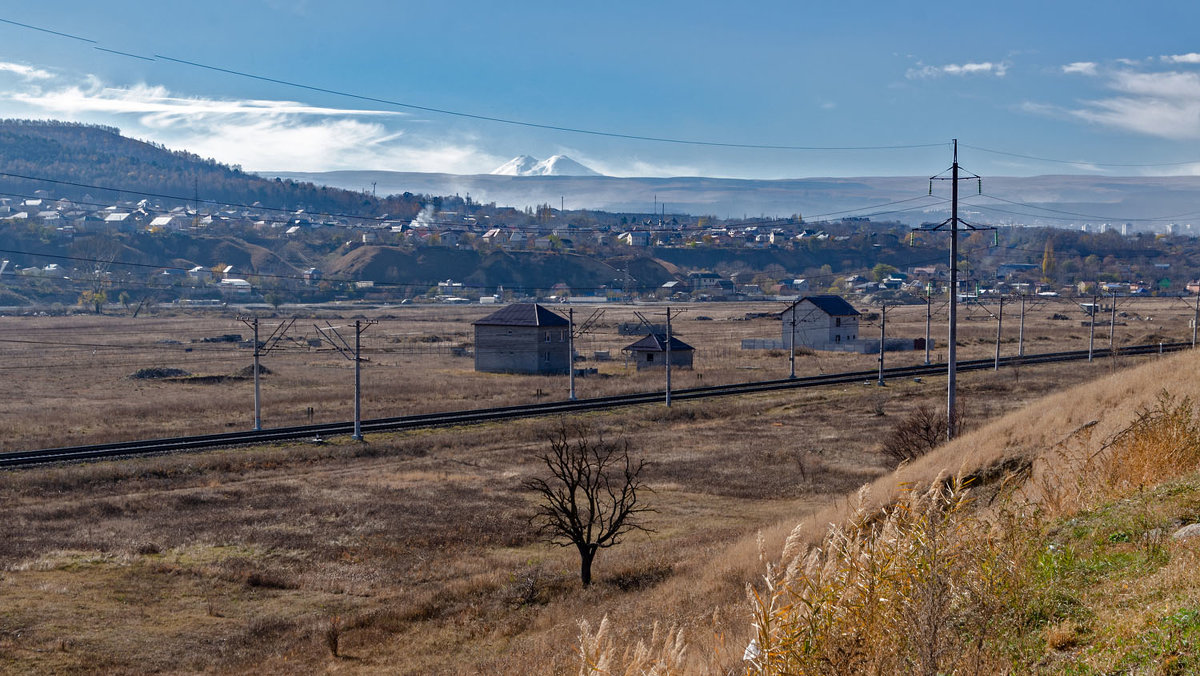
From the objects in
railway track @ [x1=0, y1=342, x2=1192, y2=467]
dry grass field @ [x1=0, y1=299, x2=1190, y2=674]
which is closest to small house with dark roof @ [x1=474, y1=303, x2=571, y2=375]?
dry grass field @ [x1=0, y1=299, x2=1190, y2=674]

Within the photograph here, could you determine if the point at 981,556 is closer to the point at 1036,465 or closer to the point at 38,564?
the point at 1036,465

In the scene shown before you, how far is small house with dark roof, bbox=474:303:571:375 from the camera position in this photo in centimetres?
8350

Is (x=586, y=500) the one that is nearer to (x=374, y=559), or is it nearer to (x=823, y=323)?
(x=374, y=559)

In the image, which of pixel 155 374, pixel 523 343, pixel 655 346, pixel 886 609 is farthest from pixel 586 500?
pixel 155 374

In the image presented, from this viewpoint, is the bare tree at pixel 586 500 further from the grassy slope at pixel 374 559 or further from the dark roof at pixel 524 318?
the dark roof at pixel 524 318

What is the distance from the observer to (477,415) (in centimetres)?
5500

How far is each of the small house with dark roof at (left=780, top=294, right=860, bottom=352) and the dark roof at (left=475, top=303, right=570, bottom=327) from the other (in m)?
27.0

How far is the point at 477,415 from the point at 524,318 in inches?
1176

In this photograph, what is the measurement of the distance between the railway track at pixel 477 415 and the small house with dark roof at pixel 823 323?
18.3 metres

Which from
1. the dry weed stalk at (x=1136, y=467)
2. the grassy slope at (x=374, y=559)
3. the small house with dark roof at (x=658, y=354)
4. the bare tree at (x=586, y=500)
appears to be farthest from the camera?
the small house with dark roof at (x=658, y=354)

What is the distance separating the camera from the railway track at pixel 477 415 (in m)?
42.4

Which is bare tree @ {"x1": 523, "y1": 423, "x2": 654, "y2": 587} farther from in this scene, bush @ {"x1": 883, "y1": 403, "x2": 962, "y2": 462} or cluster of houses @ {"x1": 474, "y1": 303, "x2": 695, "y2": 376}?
cluster of houses @ {"x1": 474, "y1": 303, "x2": 695, "y2": 376}

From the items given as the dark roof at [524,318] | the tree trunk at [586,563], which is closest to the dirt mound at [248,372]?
the dark roof at [524,318]

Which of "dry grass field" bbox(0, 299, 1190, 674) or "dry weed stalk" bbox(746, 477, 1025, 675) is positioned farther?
"dry grass field" bbox(0, 299, 1190, 674)
